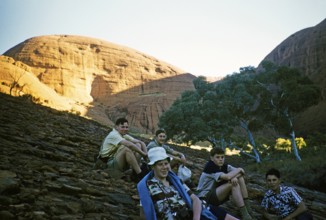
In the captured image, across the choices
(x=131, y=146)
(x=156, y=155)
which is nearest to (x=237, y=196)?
(x=156, y=155)

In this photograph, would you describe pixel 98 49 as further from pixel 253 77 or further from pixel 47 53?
pixel 253 77

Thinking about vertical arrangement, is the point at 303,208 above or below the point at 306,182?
above

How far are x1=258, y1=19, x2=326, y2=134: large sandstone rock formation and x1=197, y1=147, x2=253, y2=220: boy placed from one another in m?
32.2

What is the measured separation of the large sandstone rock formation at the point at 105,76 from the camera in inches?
2379

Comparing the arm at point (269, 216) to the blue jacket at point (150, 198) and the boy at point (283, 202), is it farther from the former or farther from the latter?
the blue jacket at point (150, 198)

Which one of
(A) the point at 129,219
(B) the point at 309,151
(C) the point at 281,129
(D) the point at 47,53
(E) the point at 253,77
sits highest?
(D) the point at 47,53

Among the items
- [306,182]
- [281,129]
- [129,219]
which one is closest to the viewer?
[129,219]

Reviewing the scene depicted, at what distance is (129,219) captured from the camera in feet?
12.1

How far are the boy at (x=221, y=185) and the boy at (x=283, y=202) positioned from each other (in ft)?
2.87

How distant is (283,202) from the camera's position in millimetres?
5164

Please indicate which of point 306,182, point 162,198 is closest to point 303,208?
point 162,198

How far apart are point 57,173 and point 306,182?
46.7 feet

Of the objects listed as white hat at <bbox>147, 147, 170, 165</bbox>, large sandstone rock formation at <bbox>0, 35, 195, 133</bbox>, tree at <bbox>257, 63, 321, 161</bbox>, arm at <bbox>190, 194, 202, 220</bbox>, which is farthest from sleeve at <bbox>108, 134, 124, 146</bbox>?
large sandstone rock formation at <bbox>0, 35, 195, 133</bbox>

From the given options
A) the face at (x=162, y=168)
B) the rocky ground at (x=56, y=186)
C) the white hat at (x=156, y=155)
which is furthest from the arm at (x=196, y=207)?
the rocky ground at (x=56, y=186)
